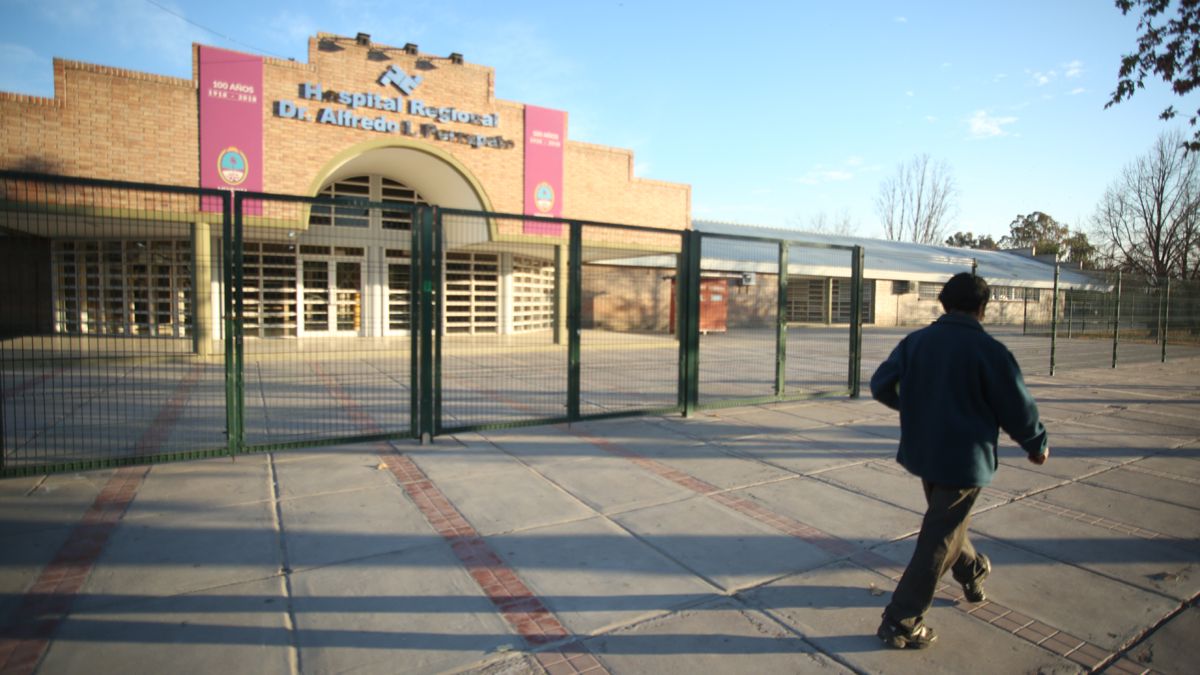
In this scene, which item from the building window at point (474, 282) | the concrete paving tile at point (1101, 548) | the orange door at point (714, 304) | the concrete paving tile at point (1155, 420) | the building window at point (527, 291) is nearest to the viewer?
the concrete paving tile at point (1101, 548)

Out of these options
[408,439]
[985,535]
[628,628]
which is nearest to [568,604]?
[628,628]

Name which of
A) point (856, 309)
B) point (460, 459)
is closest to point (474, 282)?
point (856, 309)

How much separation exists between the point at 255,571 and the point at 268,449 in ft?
8.16

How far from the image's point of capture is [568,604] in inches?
123

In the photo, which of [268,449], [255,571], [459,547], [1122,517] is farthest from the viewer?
[268,449]

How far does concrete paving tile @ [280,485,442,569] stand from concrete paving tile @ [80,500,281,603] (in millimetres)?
127

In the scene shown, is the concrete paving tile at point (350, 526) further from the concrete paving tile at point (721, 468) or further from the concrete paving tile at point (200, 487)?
the concrete paving tile at point (721, 468)

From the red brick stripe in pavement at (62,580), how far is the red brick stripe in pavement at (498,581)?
1844 millimetres

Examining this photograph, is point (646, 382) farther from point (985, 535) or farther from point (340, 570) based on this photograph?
point (340, 570)

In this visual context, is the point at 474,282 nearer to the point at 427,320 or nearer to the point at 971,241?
the point at 427,320

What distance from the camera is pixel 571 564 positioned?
356 cm

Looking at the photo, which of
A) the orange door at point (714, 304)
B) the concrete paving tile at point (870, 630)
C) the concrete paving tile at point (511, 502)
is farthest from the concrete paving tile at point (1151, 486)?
the orange door at point (714, 304)

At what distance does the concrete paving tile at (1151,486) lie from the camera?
489 cm

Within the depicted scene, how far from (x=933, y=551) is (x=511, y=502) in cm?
281
